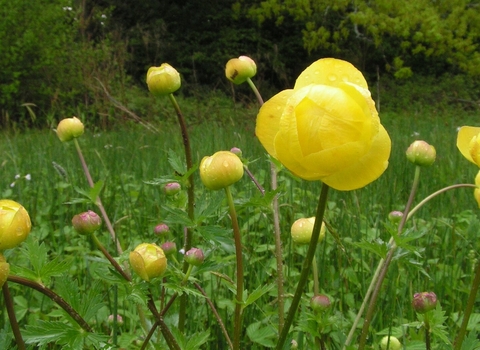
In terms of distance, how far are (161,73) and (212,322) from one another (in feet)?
1.56

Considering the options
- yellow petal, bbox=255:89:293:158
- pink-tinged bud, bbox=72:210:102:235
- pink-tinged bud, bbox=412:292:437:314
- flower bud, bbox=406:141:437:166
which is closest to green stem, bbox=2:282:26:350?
pink-tinged bud, bbox=72:210:102:235

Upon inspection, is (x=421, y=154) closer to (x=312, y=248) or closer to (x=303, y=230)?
(x=303, y=230)

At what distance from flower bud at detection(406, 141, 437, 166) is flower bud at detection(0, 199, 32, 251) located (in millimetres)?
538

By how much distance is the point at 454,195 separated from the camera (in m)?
1.86

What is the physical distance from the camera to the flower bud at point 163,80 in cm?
67

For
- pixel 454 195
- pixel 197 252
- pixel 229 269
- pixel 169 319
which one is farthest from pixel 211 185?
pixel 454 195

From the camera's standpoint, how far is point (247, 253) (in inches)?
49.1

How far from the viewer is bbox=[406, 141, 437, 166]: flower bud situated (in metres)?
0.77

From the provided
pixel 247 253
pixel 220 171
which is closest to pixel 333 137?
pixel 220 171

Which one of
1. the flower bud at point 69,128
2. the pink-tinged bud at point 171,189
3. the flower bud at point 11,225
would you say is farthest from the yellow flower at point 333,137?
the flower bud at point 69,128

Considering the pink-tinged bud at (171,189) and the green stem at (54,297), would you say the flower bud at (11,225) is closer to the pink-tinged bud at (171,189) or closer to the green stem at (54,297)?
the green stem at (54,297)

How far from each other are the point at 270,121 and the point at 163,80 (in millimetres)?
271

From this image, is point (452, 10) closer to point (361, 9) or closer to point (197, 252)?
point (361, 9)

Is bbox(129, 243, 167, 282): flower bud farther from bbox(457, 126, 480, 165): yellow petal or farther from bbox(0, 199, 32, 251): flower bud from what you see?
bbox(457, 126, 480, 165): yellow petal
